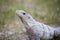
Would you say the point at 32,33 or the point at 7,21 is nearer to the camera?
the point at 32,33

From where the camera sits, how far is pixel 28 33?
306 cm

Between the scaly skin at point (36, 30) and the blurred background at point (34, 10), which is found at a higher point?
the scaly skin at point (36, 30)

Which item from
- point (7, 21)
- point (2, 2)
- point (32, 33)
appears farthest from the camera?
point (2, 2)

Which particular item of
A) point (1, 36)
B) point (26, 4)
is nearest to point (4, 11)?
point (26, 4)

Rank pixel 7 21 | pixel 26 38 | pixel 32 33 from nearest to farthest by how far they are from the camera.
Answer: pixel 32 33 → pixel 26 38 → pixel 7 21

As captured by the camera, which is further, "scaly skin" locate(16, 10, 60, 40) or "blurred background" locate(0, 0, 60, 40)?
"blurred background" locate(0, 0, 60, 40)

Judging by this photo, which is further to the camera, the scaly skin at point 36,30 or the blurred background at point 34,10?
the blurred background at point 34,10

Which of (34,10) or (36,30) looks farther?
(34,10)

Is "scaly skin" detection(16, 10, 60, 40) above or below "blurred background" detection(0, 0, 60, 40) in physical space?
above

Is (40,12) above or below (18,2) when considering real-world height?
below

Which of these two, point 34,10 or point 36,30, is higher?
point 36,30

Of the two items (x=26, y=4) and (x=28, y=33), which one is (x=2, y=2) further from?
(x=28, y=33)

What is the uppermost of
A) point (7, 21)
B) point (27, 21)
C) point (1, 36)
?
point (27, 21)

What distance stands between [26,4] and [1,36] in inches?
106
